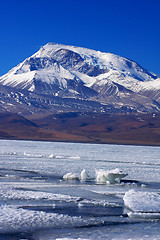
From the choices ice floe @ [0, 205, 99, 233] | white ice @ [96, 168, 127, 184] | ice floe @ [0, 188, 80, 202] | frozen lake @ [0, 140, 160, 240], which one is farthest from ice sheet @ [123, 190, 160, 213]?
white ice @ [96, 168, 127, 184]

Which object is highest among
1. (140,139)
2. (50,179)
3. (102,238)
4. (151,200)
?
(140,139)

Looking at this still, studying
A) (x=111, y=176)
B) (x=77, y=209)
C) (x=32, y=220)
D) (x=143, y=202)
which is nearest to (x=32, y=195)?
(x=77, y=209)

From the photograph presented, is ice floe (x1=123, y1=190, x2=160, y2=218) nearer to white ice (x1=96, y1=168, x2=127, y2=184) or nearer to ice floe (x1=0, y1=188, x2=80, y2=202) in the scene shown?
ice floe (x1=0, y1=188, x2=80, y2=202)

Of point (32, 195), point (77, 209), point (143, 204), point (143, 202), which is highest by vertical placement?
point (32, 195)

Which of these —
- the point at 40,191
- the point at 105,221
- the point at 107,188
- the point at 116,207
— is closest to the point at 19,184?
the point at 40,191

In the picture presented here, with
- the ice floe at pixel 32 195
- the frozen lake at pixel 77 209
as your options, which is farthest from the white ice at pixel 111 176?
the ice floe at pixel 32 195

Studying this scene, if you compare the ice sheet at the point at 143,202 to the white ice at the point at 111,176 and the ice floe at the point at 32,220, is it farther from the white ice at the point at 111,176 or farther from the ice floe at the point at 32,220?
the white ice at the point at 111,176

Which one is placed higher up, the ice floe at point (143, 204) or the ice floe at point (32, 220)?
the ice floe at point (143, 204)

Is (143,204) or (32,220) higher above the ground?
(143,204)

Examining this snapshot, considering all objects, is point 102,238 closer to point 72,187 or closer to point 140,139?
point 72,187

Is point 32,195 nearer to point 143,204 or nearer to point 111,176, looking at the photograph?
point 143,204

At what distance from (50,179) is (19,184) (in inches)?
194

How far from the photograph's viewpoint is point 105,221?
812 inches

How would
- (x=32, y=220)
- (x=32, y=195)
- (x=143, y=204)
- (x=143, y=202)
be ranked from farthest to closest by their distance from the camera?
(x=32, y=195), (x=143, y=202), (x=143, y=204), (x=32, y=220)
